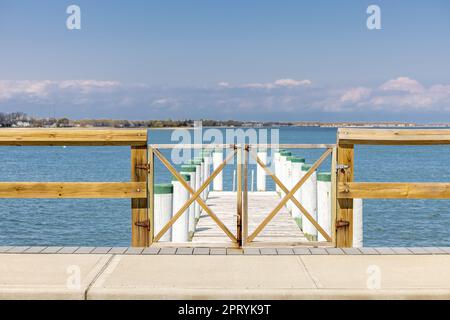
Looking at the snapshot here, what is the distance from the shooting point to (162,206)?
30.8 ft

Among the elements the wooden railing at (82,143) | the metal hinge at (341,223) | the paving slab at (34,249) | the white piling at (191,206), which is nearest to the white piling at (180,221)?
the white piling at (191,206)

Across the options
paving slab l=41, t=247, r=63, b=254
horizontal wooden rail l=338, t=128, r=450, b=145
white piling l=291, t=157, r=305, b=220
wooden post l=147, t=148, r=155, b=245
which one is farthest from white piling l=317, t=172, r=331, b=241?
paving slab l=41, t=247, r=63, b=254

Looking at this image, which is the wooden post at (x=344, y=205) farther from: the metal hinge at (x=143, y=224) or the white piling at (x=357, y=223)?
the metal hinge at (x=143, y=224)

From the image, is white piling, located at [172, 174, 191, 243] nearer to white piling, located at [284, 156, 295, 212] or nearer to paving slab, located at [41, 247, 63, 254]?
paving slab, located at [41, 247, 63, 254]

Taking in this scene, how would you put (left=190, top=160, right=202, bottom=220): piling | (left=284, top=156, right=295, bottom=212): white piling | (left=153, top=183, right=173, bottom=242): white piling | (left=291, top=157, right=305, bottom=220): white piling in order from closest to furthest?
1. (left=153, top=183, right=173, bottom=242): white piling
2. (left=291, top=157, right=305, bottom=220): white piling
3. (left=190, top=160, right=202, bottom=220): piling
4. (left=284, top=156, right=295, bottom=212): white piling

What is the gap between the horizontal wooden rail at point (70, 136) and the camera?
8.29 m

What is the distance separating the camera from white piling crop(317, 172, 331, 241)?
10227 mm

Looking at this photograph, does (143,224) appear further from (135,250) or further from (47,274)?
(47,274)

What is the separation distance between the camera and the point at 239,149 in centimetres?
883

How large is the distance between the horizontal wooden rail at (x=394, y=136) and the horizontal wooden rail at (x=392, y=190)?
56cm

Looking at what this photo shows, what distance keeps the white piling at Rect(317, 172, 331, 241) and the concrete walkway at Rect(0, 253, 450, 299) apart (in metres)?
2.43

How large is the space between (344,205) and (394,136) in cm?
111

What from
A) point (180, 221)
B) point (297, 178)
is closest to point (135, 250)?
point (180, 221)
